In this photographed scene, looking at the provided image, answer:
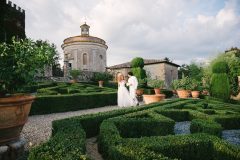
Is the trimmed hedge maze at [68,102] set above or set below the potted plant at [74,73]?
below

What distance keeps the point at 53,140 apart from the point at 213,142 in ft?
9.29

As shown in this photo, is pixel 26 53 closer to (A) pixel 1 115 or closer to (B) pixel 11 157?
(A) pixel 1 115

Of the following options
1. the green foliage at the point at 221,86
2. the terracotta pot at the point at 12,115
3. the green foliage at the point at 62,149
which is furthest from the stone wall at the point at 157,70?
the green foliage at the point at 62,149

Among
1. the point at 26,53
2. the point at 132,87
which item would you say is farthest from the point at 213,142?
the point at 132,87

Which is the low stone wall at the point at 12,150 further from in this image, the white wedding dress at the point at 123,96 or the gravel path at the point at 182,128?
the white wedding dress at the point at 123,96

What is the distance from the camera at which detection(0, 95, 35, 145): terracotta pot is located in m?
4.41

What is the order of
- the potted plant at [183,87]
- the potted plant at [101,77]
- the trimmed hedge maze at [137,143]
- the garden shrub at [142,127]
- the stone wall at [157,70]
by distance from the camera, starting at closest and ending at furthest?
the trimmed hedge maze at [137,143]
the garden shrub at [142,127]
the potted plant at [183,87]
the potted plant at [101,77]
the stone wall at [157,70]

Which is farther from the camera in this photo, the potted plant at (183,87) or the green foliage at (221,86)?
the green foliage at (221,86)

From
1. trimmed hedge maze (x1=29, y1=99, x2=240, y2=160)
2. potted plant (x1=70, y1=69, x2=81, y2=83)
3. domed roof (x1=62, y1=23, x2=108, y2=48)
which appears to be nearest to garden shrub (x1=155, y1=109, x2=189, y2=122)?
trimmed hedge maze (x1=29, y1=99, x2=240, y2=160)

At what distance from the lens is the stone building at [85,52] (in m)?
37.8

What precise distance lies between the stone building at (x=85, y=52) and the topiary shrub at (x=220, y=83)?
73.3 ft

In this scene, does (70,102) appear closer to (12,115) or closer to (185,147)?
(12,115)

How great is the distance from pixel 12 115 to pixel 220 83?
17.4 metres

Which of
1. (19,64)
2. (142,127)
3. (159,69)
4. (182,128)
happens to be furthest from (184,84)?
(159,69)
